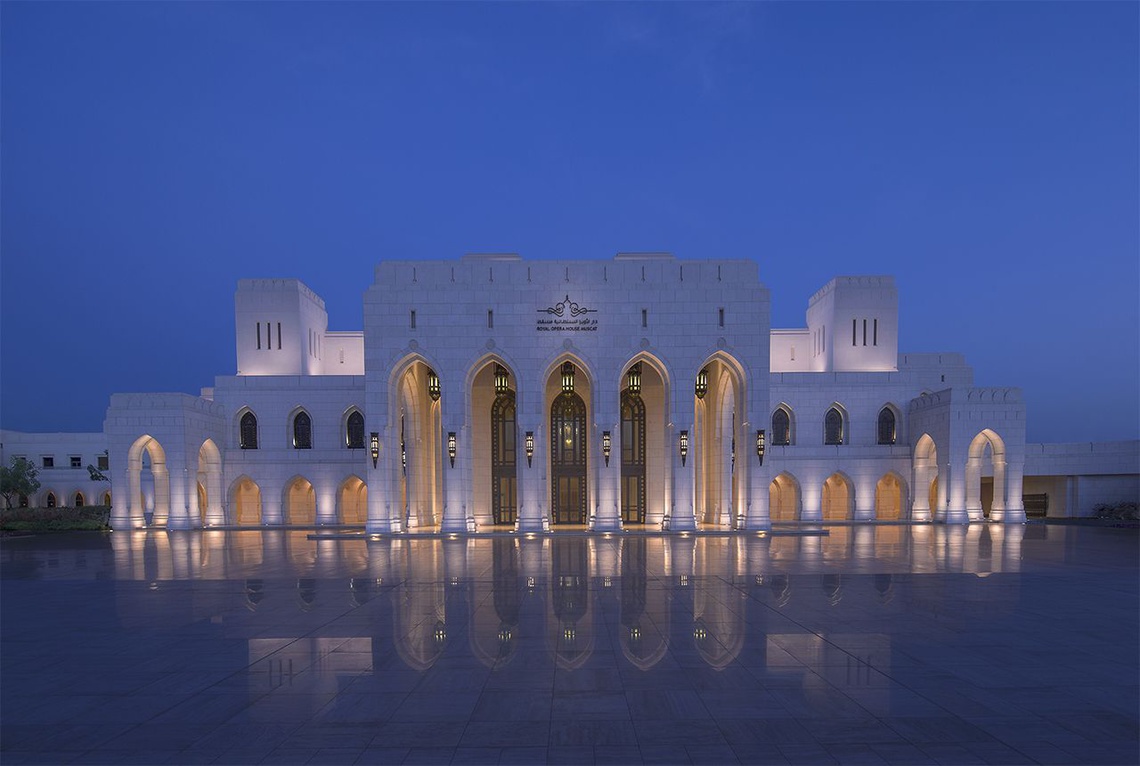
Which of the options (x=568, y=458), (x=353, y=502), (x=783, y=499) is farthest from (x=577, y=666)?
(x=783, y=499)

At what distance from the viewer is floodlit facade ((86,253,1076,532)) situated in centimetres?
2669

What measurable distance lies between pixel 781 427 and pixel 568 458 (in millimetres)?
13371

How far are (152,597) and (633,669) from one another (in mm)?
10706

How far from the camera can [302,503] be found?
3653 centimetres

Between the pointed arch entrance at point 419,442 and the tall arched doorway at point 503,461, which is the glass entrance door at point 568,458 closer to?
the tall arched doorway at point 503,461

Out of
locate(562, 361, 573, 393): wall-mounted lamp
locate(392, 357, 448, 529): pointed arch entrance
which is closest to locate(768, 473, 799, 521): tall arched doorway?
locate(562, 361, 573, 393): wall-mounted lamp

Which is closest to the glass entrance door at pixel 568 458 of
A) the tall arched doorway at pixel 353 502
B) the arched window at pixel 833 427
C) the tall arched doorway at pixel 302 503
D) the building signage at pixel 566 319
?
the building signage at pixel 566 319

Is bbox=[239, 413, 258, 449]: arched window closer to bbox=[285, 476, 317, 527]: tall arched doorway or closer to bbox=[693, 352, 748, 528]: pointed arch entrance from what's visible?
bbox=[285, 476, 317, 527]: tall arched doorway

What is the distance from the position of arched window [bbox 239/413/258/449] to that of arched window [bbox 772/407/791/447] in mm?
30706

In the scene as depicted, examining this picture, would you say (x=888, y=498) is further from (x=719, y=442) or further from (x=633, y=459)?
(x=633, y=459)

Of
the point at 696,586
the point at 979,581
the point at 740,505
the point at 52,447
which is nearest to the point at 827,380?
the point at 740,505

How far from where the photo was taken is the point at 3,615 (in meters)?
11.2

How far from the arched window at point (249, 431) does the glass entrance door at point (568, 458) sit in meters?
17.8

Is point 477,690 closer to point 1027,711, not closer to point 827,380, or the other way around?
point 1027,711
